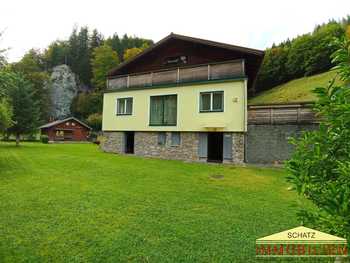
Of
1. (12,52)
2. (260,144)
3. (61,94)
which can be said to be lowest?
(260,144)

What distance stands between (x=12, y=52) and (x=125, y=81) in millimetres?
9994

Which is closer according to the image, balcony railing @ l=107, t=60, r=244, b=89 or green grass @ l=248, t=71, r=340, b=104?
balcony railing @ l=107, t=60, r=244, b=89

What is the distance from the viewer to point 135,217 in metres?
5.27

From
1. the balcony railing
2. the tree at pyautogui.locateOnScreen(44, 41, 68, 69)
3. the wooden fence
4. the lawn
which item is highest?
the tree at pyautogui.locateOnScreen(44, 41, 68, 69)

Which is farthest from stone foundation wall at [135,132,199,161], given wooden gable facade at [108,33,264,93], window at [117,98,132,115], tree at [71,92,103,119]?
tree at [71,92,103,119]

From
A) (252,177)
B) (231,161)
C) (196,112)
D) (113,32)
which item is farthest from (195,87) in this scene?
(113,32)

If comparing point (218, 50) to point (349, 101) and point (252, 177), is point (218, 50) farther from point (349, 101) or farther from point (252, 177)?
point (349, 101)

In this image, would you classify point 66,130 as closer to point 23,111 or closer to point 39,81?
point 23,111

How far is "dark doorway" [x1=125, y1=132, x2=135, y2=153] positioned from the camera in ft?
60.7

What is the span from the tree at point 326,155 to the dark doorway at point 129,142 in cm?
1690

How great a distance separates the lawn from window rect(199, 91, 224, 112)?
6.15 m

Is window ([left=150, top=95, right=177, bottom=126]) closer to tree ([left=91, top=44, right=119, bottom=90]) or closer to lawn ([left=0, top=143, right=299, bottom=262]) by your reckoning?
lawn ([left=0, top=143, right=299, bottom=262])

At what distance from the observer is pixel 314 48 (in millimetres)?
38469

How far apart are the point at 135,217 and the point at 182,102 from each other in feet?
36.9
